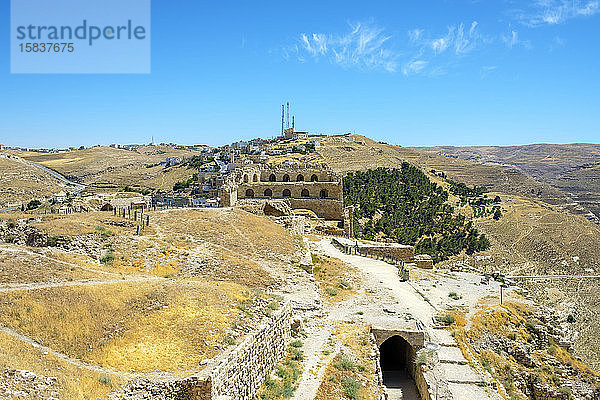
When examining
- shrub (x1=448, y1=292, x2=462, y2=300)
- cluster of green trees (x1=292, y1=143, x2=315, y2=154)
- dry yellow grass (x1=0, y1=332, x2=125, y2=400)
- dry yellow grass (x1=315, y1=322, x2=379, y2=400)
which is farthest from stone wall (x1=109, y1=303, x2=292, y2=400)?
cluster of green trees (x1=292, y1=143, x2=315, y2=154)

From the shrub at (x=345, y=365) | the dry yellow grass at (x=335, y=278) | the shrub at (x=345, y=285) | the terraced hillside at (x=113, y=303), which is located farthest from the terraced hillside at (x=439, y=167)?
the shrub at (x=345, y=365)

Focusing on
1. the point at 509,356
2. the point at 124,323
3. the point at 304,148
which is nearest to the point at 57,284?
the point at 124,323

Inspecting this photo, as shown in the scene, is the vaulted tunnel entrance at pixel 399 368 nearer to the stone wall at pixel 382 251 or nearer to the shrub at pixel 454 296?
the shrub at pixel 454 296

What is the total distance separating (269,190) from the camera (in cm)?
3712

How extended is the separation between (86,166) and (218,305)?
111m

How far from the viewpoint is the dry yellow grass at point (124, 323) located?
30.3 ft

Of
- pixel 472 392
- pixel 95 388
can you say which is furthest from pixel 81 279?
pixel 472 392

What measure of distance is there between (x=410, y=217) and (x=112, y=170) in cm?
7963

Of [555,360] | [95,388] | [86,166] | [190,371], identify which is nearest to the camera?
[95,388]

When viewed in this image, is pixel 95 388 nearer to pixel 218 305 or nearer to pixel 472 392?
pixel 218 305

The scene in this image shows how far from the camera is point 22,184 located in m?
67.2

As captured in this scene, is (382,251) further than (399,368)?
Yes

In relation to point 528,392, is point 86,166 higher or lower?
higher

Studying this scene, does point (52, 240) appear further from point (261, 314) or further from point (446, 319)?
point (446, 319)
